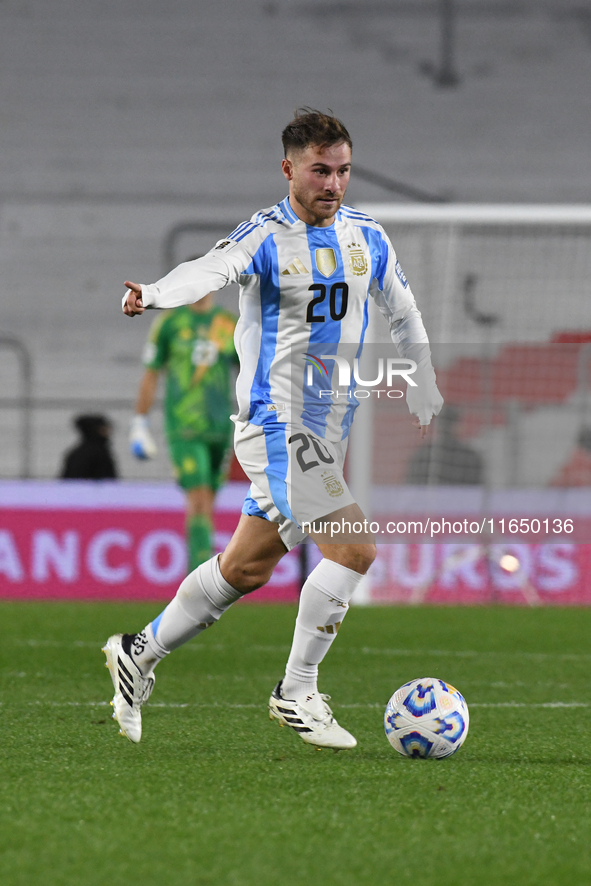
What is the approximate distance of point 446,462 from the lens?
31.2 ft

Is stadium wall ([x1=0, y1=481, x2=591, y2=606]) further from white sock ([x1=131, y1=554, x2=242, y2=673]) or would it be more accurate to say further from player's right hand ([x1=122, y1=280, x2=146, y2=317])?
player's right hand ([x1=122, y1=280, x2=146, y2=317])

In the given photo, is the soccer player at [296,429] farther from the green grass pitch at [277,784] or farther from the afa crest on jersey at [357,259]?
the green grass pitch at [277,784]

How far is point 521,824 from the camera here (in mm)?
2830

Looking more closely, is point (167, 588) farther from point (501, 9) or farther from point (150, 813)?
point (501, 9)

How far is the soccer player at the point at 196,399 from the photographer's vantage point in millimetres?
8477

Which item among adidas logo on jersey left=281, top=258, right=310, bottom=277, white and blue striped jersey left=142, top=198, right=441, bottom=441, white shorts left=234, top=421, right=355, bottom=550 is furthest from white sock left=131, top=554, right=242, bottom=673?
adidas logo on jersey left=281, top=258, right=310, bottom=277

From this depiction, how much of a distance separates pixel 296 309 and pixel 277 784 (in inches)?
55.1

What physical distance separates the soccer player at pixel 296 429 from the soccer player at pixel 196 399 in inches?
178

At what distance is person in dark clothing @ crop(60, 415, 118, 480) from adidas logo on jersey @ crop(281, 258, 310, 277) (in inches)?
276

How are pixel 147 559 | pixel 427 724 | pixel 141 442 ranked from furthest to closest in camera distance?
pixel 147 559, pixel 141 442, pixel 427 724

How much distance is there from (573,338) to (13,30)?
26.9 feet

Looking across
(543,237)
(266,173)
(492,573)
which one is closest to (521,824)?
(492,573)

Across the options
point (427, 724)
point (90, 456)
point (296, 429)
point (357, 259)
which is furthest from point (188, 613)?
point (90, 456)

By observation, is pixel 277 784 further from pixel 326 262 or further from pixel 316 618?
pixel 326 262
